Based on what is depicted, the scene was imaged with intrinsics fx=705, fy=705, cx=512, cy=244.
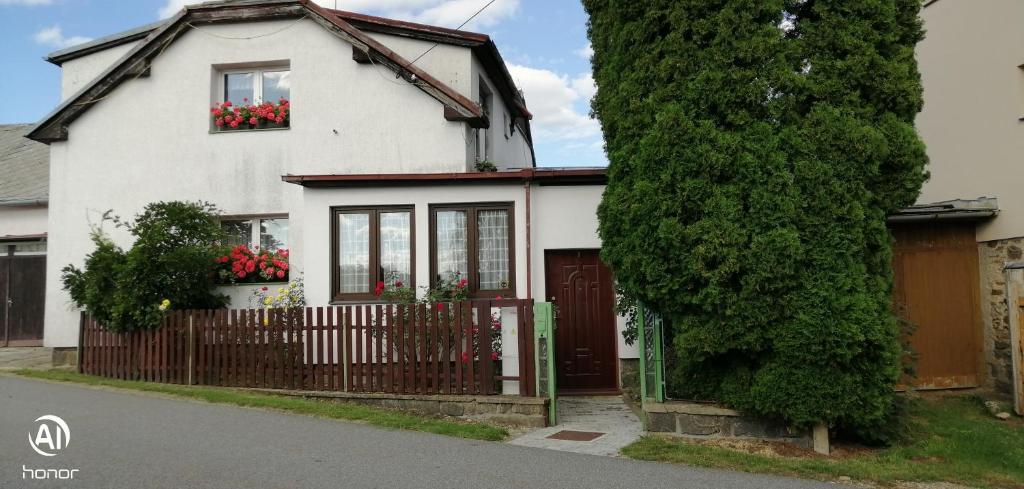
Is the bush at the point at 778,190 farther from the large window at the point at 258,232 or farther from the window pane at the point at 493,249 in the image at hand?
the large window at the point at 258,232

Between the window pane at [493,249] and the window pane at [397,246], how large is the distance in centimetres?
107

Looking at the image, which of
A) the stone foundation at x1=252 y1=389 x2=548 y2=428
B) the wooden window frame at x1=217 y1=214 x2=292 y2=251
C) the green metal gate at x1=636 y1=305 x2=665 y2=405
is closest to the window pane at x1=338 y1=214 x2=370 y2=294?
the stone foundation at x1=252 y1=389 x2=548 y2=428

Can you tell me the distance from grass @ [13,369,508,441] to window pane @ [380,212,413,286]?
2271 mm

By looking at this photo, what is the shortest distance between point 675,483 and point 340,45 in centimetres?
972

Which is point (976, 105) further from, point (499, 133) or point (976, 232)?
point (499, 133)

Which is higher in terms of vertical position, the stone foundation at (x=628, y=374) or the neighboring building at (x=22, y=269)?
the neighboring building at (x=22, y=269)

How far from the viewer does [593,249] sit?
421 inches

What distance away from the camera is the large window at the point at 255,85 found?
13.1m

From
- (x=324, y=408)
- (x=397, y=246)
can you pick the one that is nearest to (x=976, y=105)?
(x=397, y=246)

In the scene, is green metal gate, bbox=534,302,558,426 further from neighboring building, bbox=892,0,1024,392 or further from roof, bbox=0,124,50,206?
roof, bbox=0,124,50,206

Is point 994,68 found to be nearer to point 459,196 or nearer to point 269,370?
point 459,196

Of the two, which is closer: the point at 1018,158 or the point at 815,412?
the point at 815,412

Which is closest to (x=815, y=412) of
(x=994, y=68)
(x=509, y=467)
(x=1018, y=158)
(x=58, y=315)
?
(x=509, y=467)

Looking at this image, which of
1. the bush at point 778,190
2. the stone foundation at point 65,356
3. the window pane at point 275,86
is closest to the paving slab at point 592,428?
the bush at point 778,190
